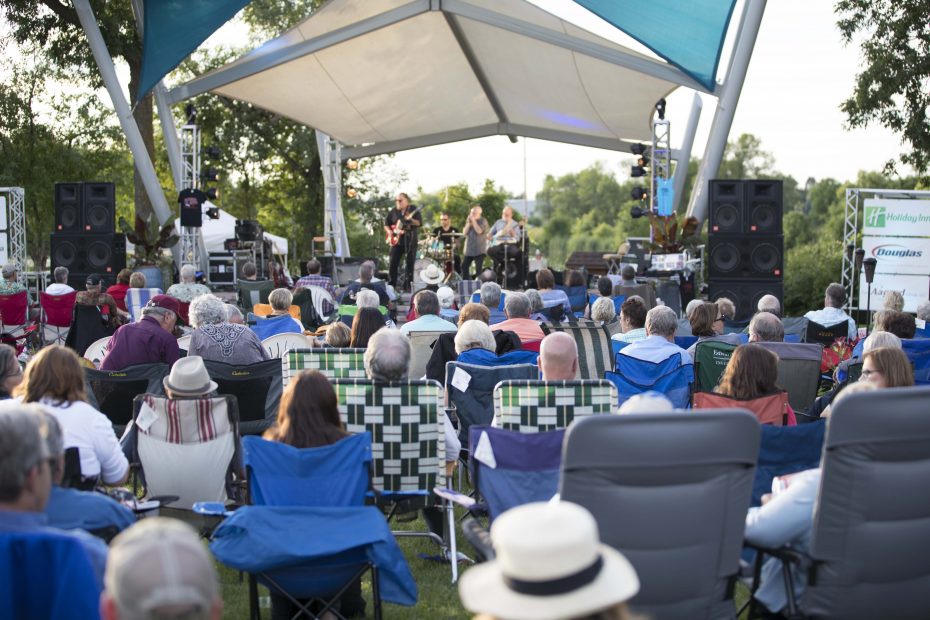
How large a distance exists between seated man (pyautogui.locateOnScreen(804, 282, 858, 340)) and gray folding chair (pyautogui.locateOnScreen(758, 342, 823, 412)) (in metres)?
1.76

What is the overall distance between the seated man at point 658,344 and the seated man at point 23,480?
11.7 feet

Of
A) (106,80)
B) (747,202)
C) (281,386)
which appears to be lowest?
(281,386)

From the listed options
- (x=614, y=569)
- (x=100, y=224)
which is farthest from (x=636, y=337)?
(x=100, y=224)

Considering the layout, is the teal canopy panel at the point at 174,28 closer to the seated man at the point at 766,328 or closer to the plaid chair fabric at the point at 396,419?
the seated man at the point at 766,328

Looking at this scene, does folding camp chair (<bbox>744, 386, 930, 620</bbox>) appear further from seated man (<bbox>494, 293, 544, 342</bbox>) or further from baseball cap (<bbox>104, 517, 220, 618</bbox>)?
seated man (<bbox>494, 293, 544, 342</bbox>)

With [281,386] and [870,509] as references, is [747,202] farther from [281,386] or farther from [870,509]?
[870,509]

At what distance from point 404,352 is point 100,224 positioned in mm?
10845

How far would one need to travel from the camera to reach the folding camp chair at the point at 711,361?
611 cm

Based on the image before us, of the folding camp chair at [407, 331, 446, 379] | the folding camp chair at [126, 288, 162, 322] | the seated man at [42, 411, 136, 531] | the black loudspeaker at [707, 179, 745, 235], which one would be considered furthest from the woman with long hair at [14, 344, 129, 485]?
the black loudspeaker at [707, 179, 745, 235]

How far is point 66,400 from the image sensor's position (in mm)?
3801

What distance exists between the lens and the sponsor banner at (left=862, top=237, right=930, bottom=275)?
1454 cm

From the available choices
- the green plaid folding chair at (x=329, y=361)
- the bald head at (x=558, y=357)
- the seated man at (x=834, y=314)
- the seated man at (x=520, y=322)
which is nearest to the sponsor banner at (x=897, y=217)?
the seated man at (x=834, y=314)

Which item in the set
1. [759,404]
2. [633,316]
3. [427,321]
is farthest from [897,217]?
[759,404]

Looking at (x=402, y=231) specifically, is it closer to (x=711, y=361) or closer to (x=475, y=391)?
(x=711, y=361)
